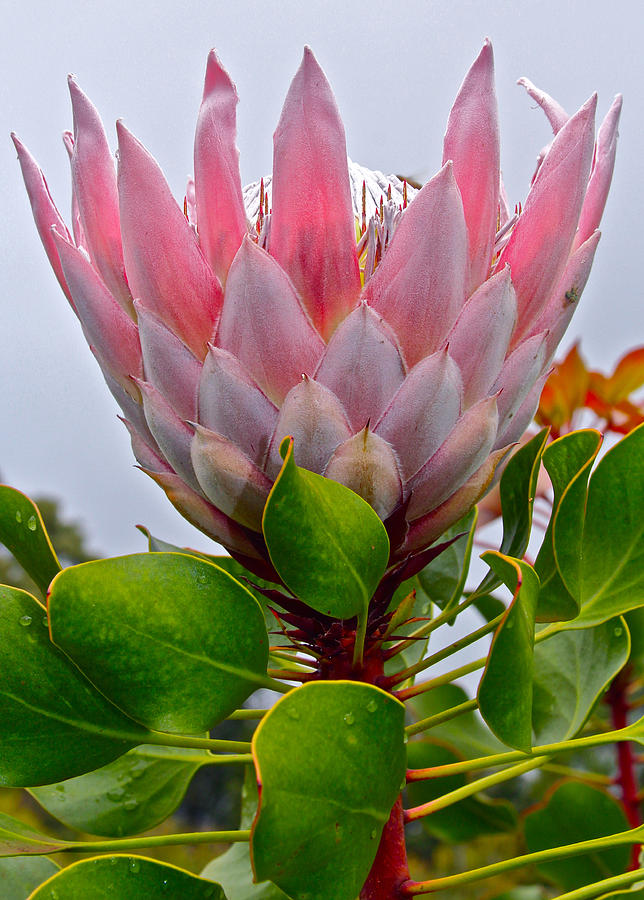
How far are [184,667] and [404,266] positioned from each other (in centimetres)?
29

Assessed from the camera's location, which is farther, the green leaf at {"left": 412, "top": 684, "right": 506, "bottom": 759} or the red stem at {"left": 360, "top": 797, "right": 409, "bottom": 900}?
the green leaf at {"left": 412, "top": 684, "right": 506, "bottom": 759}

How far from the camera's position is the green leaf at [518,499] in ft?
2.12

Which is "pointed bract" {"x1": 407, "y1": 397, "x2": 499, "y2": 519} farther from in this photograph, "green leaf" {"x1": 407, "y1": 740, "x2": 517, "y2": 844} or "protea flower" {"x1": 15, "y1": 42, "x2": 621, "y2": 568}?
"green leaf" {"x1": 407, "y1": 740, "x2": 517, "y2": 844}

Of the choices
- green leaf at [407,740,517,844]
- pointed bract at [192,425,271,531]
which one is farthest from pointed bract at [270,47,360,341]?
green leaf at [407,740,517,844]

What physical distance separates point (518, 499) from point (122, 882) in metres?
0.41

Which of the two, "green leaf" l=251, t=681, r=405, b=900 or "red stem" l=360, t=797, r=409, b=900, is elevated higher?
"green leaf" l=251, t=681, r=405, b=900

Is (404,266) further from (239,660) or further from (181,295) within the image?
(239,660)

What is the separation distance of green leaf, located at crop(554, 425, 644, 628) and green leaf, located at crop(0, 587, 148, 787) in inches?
13.2

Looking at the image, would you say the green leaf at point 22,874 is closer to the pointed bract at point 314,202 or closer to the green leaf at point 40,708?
the green leaf at point 40,708

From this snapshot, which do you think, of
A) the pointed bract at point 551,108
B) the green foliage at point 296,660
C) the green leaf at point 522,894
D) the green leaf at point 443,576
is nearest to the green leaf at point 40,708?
the green foliage at point 296,660

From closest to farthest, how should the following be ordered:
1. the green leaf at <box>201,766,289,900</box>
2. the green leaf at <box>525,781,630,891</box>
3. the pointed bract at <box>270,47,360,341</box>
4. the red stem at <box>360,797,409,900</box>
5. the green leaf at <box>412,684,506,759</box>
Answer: the pointed bract at <box>270,47,360,341</box> → the red stem at <box>360,797,409,900</box> → the green leaf at <box>201,766,289,900</box> → the green leaf at <box>525,781,630,891</box> → the green leaf at <box>412,684,506,759</box>

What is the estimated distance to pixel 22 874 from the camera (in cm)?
70

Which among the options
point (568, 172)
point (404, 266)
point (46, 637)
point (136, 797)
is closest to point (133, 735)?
point (46, 637)

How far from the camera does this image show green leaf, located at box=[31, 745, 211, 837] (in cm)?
79
